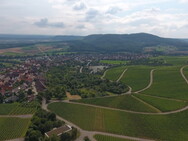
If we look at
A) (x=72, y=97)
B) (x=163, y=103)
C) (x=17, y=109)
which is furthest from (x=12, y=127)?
(x=163, y=103)

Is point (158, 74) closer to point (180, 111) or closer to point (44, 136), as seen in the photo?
point (180, 111)

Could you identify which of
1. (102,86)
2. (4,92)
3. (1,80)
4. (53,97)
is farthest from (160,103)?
(1,80)

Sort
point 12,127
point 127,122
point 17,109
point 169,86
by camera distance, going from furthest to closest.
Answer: point 169,86, point 17,109, point 127,122, point 12,127

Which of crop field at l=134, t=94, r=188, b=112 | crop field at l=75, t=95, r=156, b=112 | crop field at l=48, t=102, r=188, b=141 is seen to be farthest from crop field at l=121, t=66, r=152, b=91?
crop field at l=48, t=102, r=188, b=141

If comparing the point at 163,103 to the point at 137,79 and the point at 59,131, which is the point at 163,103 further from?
the point at 59,131

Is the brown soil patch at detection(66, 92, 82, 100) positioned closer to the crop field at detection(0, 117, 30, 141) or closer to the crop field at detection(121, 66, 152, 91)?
the crop field at detection(0, 117, 30, 141)

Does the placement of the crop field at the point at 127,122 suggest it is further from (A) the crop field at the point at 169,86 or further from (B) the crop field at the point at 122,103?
(A) the crop field at the point at 169,86

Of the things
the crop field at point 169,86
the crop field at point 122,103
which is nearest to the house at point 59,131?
the crop field at point 122,103
